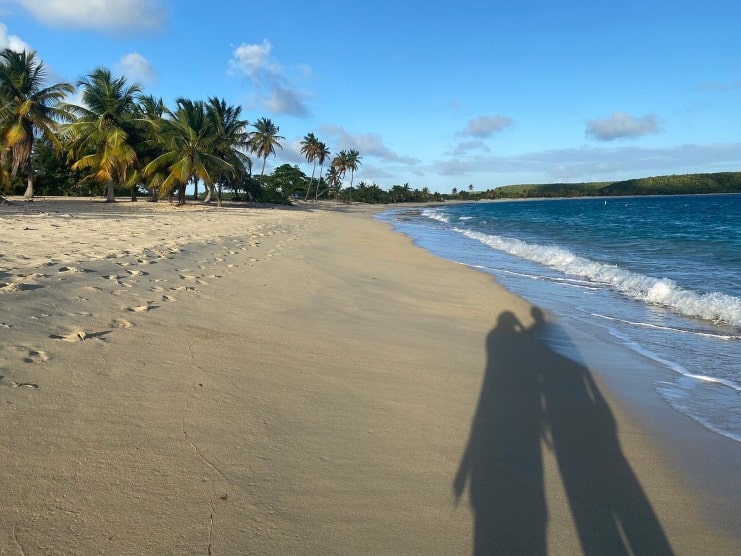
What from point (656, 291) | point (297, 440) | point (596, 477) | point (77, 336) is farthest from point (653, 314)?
point (77, 336)

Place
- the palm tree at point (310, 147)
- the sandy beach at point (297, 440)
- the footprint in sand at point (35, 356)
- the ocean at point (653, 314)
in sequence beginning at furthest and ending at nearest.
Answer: the palm tree at point (310, 147) < the ocean at point (653, 314) < the footprint in sand at point (35, 356) < the sandy beach at point (297, 440)

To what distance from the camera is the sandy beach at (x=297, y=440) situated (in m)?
2.32

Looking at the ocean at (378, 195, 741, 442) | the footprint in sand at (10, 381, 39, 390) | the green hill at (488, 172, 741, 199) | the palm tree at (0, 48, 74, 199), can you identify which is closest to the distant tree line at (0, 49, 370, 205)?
the palm tree at (0, 48, 74, 199)

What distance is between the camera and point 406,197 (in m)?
126

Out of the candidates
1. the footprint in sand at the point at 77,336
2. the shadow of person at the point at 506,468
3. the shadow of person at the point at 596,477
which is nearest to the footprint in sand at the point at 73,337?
the footprint in sand at the point at 77,336

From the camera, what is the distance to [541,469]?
3.16 metres

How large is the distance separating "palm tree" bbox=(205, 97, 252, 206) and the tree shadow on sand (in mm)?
32469

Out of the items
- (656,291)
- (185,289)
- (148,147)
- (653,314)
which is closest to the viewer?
(185,289)

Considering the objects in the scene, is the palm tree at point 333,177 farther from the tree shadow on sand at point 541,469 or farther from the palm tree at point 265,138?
the tree shadow on sand at point 541,469

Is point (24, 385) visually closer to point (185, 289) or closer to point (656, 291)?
point (185, 289)

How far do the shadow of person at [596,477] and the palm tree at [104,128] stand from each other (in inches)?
1197

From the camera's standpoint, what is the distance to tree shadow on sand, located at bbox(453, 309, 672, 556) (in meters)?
2.53

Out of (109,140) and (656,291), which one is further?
(109,140)

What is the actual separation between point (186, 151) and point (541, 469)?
3160 centimetres
